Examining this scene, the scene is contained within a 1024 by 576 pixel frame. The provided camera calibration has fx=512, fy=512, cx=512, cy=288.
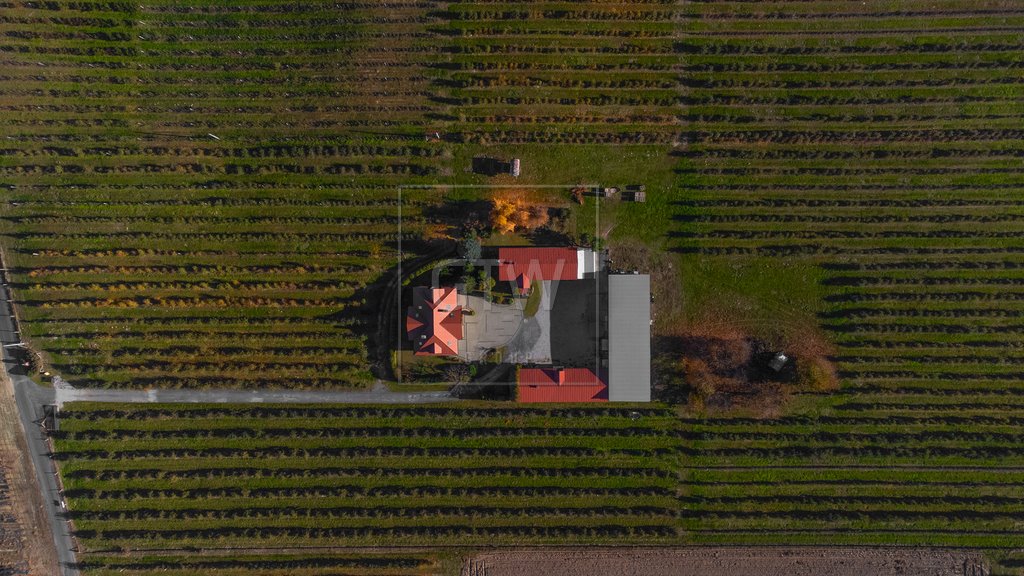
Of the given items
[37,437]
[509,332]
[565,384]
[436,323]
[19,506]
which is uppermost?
[436,323]

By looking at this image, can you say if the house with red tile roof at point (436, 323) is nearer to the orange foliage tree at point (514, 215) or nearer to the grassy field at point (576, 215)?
the grassy field at point (576, 215)

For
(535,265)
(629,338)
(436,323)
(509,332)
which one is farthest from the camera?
(509,332)

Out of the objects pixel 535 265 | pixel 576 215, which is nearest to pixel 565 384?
pixel 535 265

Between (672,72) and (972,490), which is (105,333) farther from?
(972,490)

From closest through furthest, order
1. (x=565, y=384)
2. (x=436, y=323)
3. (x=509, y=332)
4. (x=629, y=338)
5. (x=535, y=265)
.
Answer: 1. (x=436, y=323)
2. (x=629, y=338)
3. (x=565, y=384)
4. (x=535, y=265)
5. (x=509, y=332)

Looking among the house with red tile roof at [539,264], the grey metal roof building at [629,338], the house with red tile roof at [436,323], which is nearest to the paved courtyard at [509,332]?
the house with red tile roof at [436,323]

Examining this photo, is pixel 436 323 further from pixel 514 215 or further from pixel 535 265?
pixel 514 215
